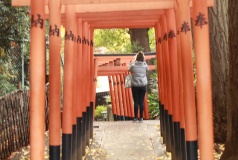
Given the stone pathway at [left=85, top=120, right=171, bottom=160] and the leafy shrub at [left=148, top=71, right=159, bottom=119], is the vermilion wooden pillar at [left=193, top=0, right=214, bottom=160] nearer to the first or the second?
the stone pathway at [left=85, top=120, right=171, bottom=160]

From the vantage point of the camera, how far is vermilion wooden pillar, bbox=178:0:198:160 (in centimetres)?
456

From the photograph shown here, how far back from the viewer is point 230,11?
5.48 meters

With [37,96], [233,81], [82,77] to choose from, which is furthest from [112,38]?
[37,96]

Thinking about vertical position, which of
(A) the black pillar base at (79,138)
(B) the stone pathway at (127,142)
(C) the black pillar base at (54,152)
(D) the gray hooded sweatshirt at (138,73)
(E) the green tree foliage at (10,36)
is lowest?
(B) the stone pathway at (127,142)

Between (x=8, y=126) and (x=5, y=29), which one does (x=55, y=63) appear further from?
(x=5, y=29)

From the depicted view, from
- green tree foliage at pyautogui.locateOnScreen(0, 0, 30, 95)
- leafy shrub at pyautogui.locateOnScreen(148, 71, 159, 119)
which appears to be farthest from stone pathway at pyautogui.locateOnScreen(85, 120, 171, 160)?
leafy shrub at pyautogui.locateOnScreen(148, 71, 159, 119)

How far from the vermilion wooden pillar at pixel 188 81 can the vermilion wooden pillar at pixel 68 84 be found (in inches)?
65.6

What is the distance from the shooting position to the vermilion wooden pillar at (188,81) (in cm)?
456

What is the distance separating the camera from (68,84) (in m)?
5.66

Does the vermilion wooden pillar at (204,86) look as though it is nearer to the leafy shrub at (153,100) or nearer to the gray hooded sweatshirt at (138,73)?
the gray hooded sweatshirt at (138,73)

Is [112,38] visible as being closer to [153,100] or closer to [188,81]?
[153,100]

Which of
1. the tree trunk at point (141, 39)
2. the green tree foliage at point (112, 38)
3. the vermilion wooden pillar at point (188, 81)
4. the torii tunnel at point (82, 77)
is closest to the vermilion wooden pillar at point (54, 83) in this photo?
the torii tunnel at point (82, 77)

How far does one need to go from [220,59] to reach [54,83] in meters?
4.20

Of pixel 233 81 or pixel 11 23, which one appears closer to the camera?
pixel 233 81
